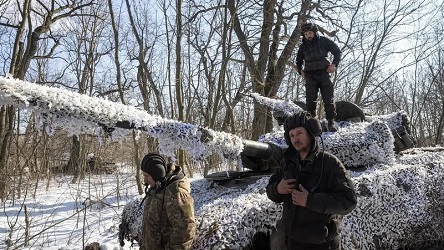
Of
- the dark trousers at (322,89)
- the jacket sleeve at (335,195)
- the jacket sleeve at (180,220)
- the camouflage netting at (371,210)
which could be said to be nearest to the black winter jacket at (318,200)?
the jacket sleeve at (335,195)

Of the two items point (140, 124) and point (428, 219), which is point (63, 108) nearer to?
point (140, 124)

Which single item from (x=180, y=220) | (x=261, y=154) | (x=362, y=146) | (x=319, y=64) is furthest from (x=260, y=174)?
(x=319, y=64)

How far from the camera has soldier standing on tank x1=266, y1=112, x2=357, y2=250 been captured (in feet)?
8.92

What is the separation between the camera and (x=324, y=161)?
9.48ft

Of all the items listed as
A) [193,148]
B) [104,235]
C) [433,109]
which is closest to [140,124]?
[193,148]

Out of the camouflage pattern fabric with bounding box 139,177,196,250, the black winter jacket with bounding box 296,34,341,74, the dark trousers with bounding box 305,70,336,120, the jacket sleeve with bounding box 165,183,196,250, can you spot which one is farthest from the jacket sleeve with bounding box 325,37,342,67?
the jacket sleeve with bounding box 165,183,196,250

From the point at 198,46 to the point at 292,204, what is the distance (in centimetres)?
1056

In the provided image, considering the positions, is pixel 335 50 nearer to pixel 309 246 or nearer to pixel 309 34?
pixel 309 34

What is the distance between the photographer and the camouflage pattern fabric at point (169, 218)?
327 cm

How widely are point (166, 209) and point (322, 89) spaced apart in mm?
3612

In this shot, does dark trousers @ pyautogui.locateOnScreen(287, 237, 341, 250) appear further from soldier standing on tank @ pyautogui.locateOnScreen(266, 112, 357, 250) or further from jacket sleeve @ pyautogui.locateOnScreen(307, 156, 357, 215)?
jacket sleeve @ pyautogui.locateOnScreen(307, 156, 357, 215)

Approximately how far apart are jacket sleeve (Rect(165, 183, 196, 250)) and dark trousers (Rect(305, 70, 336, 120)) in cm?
328

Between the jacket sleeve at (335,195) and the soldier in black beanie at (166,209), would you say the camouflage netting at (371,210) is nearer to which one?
the soldier in black beanie at (166,209)

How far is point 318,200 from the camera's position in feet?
8.76
